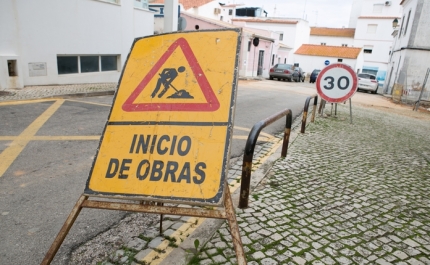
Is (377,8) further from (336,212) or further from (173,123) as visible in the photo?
(173,123)

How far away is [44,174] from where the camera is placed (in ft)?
12.6

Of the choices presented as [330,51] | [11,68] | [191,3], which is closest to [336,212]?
[11,68]

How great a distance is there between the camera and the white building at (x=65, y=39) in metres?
9.13

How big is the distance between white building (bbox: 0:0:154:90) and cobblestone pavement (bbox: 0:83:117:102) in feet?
1.22

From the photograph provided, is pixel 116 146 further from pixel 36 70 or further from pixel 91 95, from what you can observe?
pixel 36 70

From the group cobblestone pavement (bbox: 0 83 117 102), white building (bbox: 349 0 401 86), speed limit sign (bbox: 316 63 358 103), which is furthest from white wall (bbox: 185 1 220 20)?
speed limit sign (bbox: 316 63 358 103)

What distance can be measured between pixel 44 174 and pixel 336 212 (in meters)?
3.50

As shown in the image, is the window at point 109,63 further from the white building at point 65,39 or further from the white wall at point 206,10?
the white wall at point 206,10

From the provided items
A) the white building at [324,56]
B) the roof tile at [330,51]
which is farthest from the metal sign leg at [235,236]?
the roof tile at [330,51]

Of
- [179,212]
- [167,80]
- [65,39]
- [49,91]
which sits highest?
[65,39]

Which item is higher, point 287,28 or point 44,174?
point 287,28

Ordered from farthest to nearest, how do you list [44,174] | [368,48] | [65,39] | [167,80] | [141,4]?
[368,48] → [141,4] → [65,39] → [44,174] → [167,80]

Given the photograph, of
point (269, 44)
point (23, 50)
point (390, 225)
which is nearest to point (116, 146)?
point (390, 225)

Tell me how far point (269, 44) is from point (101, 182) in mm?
30574
